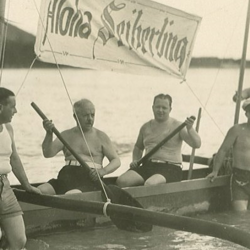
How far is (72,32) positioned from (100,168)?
1330 millimetres

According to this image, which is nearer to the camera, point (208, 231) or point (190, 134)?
point (208, 231)

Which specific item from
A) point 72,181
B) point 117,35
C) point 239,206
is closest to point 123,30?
point 117,35

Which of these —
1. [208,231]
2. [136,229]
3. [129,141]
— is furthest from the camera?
[129,141]

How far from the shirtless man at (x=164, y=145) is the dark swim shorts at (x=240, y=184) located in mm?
704

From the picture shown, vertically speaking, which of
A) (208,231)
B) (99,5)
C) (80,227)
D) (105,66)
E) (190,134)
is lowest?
(80,227)

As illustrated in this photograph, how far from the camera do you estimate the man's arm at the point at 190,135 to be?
20.4ft

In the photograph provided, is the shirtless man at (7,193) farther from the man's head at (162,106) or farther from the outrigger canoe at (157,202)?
the man's head at (162,106)

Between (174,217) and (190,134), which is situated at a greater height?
(190,134)

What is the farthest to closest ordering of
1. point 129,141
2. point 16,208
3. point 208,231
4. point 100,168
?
point 129,141 → point 100,168 → point 16,208 → point 208,231

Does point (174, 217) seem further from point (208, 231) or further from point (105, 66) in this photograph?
point (105, 66)

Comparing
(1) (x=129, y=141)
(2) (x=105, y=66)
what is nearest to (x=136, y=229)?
(2) (x=105, y=66)

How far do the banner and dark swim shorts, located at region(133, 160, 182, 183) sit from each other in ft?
3.40

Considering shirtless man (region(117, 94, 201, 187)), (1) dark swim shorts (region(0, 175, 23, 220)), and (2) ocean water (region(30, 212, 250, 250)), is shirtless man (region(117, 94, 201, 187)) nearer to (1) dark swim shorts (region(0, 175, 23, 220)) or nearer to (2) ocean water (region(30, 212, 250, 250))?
(2) ocean water (region(30, 212, 250, 250))

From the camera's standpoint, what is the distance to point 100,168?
5805 millimetres
